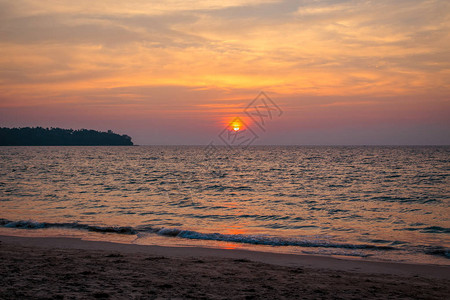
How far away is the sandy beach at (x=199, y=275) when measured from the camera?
727 cm

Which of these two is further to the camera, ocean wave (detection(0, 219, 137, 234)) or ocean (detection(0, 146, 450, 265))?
ocean wave (detection(0, 219, 137, 234))

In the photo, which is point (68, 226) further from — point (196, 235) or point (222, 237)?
point (222, 237)

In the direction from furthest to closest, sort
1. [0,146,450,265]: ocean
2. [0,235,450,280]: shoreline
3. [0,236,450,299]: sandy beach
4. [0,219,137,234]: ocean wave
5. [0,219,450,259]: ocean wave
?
[0,219,137,234]: ocean wave, [0,146,450,265]: ocean, [0,219,450,259]: ocean wave, [0,235,450,280]: shoreline, [0,236,450,299]: sandy beach

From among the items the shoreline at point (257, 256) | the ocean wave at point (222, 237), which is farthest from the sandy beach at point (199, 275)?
the ocean wave at point (222, 237)

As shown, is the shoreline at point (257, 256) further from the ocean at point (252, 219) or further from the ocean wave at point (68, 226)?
the ocean wave at point (68, 226)

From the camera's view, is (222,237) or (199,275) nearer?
(199,275)

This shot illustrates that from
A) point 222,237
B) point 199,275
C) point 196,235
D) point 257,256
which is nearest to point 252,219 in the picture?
point 222,237

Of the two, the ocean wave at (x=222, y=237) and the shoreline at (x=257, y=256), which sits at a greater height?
the shoreline at (x=257, y=256)

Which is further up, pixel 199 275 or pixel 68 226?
pixel 199 275

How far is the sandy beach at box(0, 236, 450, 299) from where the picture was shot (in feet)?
A: 23.9

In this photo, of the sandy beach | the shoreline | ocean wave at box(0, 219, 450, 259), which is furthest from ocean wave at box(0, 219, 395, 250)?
the sandy beach

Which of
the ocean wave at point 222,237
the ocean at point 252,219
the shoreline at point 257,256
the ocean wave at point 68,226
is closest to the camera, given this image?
the shoreline at point 257,256

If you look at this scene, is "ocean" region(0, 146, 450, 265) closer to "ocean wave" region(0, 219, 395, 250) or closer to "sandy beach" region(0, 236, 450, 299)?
"ocean wave" region(0, 219, 395, 250)

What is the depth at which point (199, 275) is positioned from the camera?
345 inches
